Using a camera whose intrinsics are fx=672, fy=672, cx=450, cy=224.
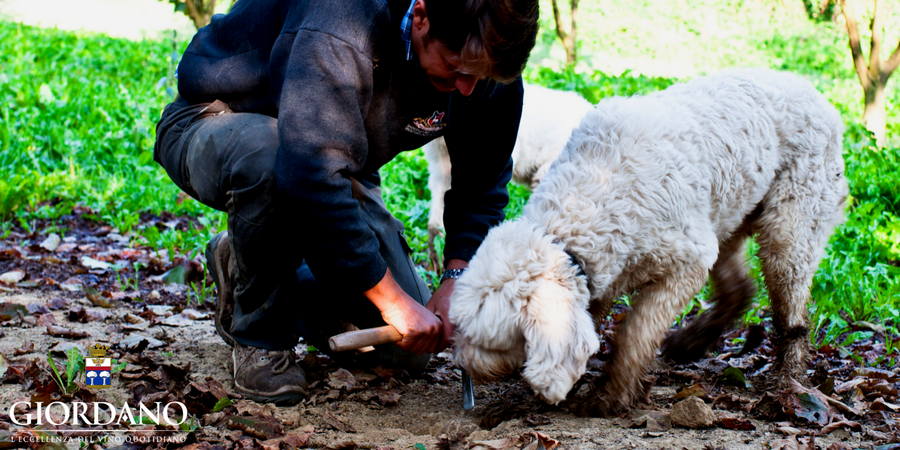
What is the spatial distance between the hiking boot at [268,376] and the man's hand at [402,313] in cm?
52

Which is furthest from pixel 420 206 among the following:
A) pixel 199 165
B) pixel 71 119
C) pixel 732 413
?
pixel 71 119

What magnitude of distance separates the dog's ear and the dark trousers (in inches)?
31.4

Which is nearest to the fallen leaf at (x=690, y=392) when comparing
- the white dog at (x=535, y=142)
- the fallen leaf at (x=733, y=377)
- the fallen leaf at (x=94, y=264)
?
the fallen leaf at (x=733, y=377)

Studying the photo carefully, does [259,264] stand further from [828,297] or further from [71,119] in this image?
[71,119]

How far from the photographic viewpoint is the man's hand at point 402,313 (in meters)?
2.48

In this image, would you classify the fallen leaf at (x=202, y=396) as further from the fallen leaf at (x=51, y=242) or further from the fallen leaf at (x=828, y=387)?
the fallen leaf at (x=51, y=242)

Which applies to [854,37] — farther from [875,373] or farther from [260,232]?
[260,232]

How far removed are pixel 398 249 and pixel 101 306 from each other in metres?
1.77

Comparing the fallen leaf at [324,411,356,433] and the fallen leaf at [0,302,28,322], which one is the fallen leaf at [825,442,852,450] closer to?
A: the fallen leaf at [324,411,356,433]

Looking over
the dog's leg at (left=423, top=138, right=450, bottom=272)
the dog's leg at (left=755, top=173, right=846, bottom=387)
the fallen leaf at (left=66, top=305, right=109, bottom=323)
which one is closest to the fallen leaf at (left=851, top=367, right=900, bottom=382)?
the dog's leg at (left=755, top=173, right=846, bottom=387)

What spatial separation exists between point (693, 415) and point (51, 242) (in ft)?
15.2

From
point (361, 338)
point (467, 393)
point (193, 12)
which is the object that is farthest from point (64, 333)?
point (193, 12)

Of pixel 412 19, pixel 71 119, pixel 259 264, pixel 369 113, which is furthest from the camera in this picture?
pixel 71 119

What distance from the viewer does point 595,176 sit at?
2.63m
